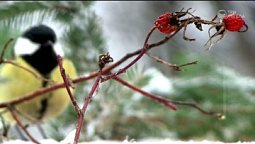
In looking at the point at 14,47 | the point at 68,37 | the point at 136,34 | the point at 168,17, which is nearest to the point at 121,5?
the point at 136,34

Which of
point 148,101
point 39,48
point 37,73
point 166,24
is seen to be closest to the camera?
point 166,24

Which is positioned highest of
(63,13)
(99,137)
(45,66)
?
(63,13)

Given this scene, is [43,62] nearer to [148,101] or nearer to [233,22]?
[148,101]

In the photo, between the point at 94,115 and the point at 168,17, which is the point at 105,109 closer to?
the point at 94,115

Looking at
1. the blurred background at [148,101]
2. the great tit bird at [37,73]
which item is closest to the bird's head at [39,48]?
the great tit bird at [37,73]

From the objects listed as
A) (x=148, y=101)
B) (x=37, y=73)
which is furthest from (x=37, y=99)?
(x=148, y=101)

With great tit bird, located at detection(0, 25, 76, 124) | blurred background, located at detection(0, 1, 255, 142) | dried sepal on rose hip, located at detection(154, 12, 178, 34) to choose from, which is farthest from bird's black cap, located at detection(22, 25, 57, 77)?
dried sepal on rose hip, located at detection(154, 12, 178, 34)
